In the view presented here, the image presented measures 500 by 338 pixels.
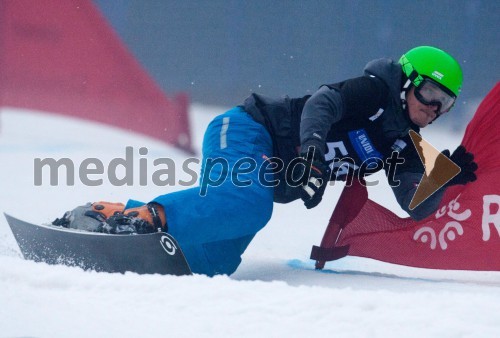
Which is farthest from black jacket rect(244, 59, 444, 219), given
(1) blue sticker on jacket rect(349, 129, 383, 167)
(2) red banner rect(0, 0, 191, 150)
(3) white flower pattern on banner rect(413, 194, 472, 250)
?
(2) red banner rect(0, 0, 191, 150)

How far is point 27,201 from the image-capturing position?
14.7ft

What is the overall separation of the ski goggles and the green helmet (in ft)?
0.05

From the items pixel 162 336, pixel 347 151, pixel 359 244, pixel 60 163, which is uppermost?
pixel 347 151

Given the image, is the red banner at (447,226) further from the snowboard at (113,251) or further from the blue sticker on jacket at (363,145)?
the snowboard at (113,251)

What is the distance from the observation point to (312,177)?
102 inches

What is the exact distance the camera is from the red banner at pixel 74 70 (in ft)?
19.8

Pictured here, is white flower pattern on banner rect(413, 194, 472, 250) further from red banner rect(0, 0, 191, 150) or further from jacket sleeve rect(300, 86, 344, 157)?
red banner rect(0, 0, 191, 150)

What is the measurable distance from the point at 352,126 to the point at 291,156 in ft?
0.99

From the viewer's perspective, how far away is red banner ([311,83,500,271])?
3.14m

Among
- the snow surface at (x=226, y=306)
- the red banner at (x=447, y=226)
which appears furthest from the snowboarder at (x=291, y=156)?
the snow surface at (x=226, y=306)

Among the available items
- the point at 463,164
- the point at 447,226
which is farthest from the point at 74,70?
the point at 463,164

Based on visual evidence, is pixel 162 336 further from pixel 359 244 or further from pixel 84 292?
pixel 359 244

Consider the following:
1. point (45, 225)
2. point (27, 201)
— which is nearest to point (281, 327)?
point (45, 225)

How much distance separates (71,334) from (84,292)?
1.01 ft
